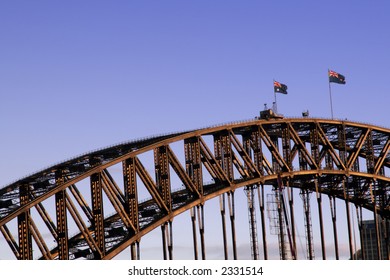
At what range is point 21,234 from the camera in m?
88.1

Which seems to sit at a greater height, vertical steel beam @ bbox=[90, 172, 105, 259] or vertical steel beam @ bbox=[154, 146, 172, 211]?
vertical steel beam @ bbox=[154, 146, 172, 211]

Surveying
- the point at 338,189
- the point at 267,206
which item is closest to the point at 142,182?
the point at 267,206

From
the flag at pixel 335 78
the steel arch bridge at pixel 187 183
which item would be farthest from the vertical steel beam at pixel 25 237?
the flag at pixel 335 78

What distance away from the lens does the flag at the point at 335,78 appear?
410 feet

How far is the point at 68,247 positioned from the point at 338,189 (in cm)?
4648

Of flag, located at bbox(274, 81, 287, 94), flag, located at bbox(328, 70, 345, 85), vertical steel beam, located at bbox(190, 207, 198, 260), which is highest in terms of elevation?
flag, located at bbox(328, 70, 345, 85)

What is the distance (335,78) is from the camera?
412 ft

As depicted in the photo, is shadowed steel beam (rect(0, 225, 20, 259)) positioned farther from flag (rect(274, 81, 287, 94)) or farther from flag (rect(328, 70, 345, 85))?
flag (rect(328, 70, 345, 85))

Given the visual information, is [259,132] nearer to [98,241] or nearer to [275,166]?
[275,166]

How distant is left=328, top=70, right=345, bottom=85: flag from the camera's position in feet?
410

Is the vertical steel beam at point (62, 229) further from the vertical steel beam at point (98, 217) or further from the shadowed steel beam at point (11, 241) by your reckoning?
the shadowed steel beam at point (11, 241)

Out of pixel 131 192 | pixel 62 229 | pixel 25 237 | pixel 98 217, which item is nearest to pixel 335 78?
pixel 131 192

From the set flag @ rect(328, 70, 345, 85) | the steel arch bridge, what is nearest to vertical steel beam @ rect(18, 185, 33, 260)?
the steel arch bridge

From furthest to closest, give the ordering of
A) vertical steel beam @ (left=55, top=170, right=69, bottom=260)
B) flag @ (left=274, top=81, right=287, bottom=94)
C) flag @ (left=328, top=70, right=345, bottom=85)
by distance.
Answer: flag @ (left=328, top=70, right=345, bottom=85) < flag @ (left=274, top=81, right=287, bottom=94) < vertical steel beam @ (left=55, top=170, right=69, bottom=260)
